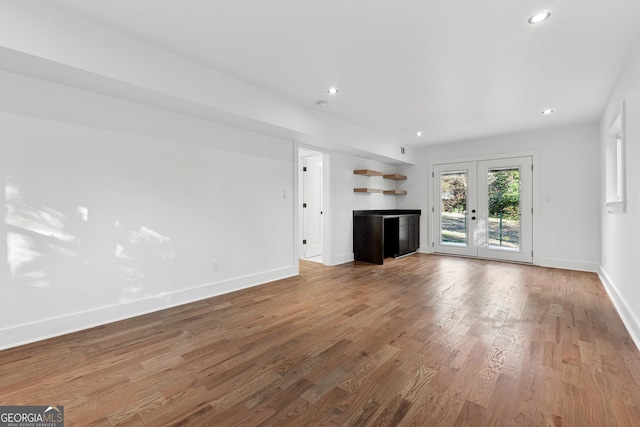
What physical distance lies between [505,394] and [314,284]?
2.67m

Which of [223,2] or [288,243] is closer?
[223,2]

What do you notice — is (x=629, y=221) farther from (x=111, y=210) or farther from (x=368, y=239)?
(x=111, y=210)

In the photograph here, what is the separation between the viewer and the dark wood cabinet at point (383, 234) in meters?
5.43

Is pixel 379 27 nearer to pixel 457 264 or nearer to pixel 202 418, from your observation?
pixel 202 418

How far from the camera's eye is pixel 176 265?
128 inches

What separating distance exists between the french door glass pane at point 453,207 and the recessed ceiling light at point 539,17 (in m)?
4.25

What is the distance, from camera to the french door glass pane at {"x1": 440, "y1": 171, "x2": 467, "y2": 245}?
611 centimetres

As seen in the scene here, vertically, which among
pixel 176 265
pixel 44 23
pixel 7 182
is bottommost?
pixel 176 265

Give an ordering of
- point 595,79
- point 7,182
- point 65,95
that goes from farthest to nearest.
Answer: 1. point 595,79
2. point 65,95
3. point 7,182

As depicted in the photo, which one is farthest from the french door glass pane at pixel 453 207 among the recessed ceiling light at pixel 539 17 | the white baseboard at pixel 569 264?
the recessed ceiling light at pixel 539 17

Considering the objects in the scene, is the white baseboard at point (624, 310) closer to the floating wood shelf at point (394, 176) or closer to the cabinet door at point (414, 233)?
the cabinet door at point (414, 233)

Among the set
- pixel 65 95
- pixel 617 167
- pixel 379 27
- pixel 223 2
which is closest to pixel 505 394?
pixel 379 27

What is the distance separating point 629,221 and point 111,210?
15.9 feet

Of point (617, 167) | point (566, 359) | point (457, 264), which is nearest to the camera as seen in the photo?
point (566, 359)
